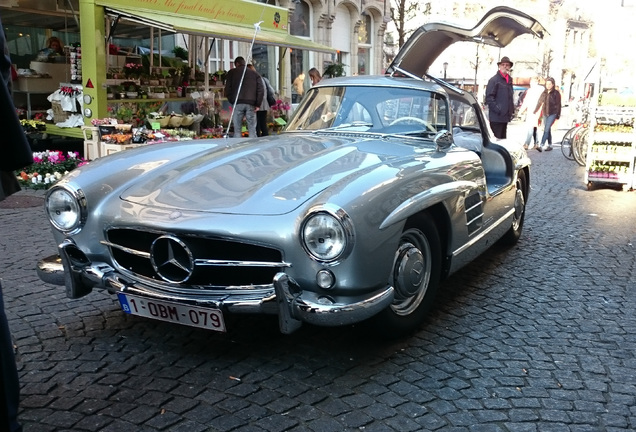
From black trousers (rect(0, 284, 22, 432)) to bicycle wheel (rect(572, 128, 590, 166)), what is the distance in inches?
447

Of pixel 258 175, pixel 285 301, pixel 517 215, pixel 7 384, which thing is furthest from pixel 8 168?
pixel 517 215

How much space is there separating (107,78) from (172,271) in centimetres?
815

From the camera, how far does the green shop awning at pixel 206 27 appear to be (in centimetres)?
950

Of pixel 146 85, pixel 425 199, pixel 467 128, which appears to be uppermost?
pixel 146 85

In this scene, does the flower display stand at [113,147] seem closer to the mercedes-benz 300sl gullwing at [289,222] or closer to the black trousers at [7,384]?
the mercedes-benz 300sl gullwing at [289,222]

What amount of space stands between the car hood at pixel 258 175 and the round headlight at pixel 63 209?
272 millimetres

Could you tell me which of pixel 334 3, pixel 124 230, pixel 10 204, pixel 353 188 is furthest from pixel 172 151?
pixel 334 3

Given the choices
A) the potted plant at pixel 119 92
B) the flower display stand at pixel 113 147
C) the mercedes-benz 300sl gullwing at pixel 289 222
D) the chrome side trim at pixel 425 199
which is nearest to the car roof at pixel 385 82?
the mercedes-benz 300sl gullwing at pixel 289 222

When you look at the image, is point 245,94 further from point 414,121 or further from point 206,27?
point 414,121

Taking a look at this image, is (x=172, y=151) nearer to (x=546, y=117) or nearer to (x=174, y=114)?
(x=174, y=114)

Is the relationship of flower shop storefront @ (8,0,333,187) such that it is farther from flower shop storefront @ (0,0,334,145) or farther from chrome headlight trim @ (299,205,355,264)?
chrome headlight trim @ (299,205,355,264)

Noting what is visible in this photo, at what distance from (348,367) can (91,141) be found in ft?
24.7

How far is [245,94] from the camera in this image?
38.4 ft

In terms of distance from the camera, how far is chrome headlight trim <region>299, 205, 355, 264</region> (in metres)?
2.85
